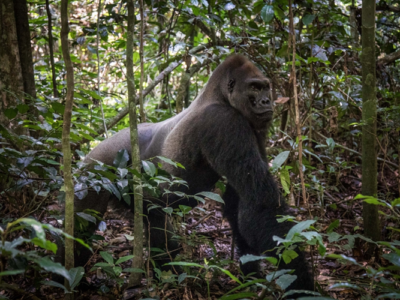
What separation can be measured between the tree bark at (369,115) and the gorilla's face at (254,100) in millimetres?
829

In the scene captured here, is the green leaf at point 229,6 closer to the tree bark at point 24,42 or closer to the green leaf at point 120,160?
the tree bark at point 24,42

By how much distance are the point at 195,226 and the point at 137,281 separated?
1.91m

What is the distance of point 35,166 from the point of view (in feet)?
8.95

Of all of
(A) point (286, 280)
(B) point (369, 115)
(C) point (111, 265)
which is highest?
(B) point (369, 115)

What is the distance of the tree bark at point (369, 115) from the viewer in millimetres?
3105

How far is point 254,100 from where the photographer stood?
12.2ft

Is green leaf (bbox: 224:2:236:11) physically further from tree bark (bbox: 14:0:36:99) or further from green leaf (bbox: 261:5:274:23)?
tree bark (bbox: 14:0:36:99)

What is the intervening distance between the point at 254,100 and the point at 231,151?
643 mm

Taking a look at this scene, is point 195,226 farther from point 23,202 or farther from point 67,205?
point 67,205

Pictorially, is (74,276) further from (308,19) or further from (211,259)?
(308,19)

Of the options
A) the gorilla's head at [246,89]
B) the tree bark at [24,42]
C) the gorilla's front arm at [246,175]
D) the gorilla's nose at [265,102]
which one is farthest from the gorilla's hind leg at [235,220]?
the tree bark at [24,42]

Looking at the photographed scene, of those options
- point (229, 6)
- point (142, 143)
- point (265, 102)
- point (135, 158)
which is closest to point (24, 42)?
point (142, 143)

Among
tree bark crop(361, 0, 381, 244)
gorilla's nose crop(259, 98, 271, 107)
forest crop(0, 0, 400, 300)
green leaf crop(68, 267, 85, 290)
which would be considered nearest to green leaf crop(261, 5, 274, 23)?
forest crop(0, 0, 400, 300)

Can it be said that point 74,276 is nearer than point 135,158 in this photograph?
Yes
